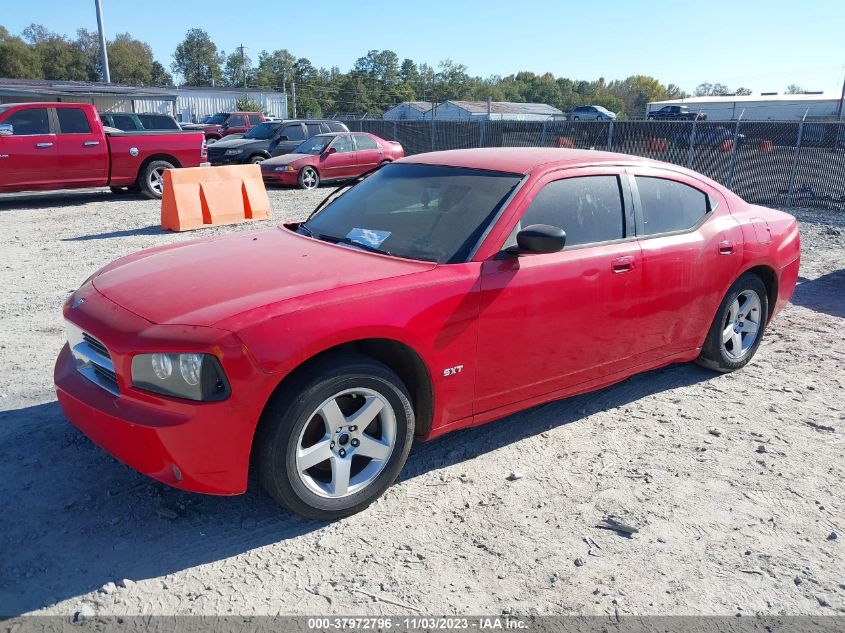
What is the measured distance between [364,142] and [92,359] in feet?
50.9

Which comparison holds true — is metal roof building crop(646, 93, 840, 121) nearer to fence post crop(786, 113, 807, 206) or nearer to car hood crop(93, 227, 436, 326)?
fence post crop(786, 113, 807, 206)

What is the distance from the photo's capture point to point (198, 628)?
8.36 ft

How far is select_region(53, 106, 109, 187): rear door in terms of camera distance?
12852 mm

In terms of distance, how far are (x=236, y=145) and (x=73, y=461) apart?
1777cm

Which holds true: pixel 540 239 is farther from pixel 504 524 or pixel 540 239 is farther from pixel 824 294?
pixel 824 294

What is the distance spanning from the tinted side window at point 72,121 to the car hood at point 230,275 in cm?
1064

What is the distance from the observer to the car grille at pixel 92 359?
3.07 meters

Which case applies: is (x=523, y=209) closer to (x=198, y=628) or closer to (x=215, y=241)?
(x=215, y=241)

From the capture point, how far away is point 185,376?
9.21 feet

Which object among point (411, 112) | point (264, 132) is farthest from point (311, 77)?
point (264, 132)

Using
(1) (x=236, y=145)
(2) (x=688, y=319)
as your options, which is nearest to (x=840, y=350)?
(2) (x=688, y=319)

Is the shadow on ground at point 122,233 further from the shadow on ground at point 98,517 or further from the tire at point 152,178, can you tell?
the shadow on ground at point 98,517

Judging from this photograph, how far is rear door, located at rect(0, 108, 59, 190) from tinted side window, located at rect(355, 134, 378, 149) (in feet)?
24.1

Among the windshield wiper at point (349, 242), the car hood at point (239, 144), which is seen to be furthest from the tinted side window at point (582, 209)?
the car hood at point (239, 144)
